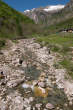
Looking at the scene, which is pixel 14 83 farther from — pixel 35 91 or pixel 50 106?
pixel 50 106

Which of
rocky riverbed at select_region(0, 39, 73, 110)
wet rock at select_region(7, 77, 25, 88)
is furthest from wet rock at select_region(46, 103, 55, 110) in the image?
wet rock at select_region(7, 77, 25, 88)

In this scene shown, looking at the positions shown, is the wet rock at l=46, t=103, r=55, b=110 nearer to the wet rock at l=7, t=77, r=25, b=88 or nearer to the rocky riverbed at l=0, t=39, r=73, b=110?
the rocky riverbed at l=0, t=39, r=73, b=110

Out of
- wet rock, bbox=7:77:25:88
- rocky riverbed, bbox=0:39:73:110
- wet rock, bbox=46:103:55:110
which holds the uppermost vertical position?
wet rock, bbox=7:77:25:88

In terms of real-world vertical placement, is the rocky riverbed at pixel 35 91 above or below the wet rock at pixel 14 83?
below

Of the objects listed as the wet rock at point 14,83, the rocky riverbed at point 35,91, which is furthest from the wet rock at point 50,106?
the wet rock at point 14,83

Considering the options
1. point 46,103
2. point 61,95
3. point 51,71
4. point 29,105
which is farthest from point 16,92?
point 51,71

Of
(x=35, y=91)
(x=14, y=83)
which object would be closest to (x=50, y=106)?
(x=35, y=91)

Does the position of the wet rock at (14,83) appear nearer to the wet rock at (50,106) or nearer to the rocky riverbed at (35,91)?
the rocky riverbed at (35,91)

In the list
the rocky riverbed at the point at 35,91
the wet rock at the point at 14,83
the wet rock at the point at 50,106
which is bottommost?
the wet rock at the point at 50,106

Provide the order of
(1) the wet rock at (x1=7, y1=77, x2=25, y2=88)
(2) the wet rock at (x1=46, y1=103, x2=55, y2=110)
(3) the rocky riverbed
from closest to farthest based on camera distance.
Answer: (2) the wet rock at (x1=46, y1=103, x2=55, y2=110), (3) the rocky riverbed, (1) the wet rock at (x1=7, y1=77, x2=25, y2=88)

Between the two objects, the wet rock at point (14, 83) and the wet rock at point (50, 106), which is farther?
the wet rock at point (14, 83)

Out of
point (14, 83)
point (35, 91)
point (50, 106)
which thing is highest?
point (14, 83)

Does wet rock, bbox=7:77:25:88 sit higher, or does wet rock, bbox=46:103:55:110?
wet rock, bbox=7:77:25:88

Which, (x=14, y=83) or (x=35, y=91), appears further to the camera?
(x=14, y=83)
